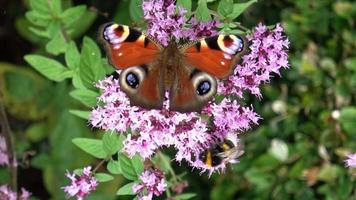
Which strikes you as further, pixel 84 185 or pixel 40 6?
pixel 40 6

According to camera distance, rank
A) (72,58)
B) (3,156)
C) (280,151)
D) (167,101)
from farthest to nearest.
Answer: (280,151) → (3,156) → (72,58) → (167,101)

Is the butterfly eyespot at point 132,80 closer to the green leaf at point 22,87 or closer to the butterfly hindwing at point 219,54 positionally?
the butterfly hindwing at point 219,54

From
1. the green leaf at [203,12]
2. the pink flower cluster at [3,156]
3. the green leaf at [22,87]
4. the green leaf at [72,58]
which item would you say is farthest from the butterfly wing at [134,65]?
the green leaf at [22,87]

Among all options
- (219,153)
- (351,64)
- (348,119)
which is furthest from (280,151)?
(219,153)

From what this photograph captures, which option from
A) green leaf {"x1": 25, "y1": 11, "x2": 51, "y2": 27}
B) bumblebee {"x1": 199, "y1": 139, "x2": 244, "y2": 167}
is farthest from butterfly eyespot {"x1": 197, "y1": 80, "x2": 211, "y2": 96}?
green leaf {"x1": 25, "y1": 11, "x2": 51, "y2": 27}

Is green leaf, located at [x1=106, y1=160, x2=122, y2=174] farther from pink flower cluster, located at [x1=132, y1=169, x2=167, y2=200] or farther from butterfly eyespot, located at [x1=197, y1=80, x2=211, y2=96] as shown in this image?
butterfly eyespot, located at [x1=197, y1=80, x2=211, y2=96]

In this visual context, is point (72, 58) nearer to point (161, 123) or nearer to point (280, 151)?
point (161, 123)

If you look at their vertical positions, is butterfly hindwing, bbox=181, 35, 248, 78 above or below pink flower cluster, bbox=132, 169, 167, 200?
above

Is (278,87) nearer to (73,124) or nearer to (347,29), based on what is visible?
(347,29)
